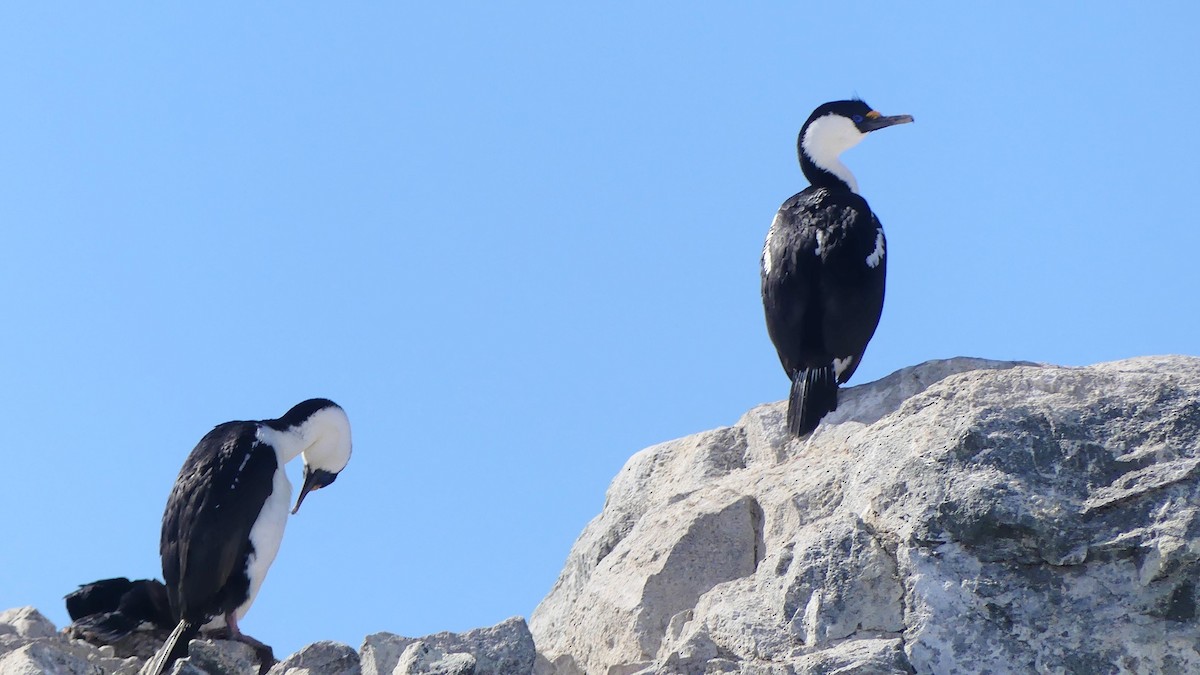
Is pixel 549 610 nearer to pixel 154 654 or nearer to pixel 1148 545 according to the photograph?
pixel 154 654

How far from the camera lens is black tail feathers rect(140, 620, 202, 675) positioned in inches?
290

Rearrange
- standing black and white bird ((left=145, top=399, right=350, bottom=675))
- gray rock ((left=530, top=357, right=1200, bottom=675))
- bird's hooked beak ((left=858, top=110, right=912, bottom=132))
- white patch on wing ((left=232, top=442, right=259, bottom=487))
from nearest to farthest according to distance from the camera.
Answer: gray rock ((left=530, top=357, right=1200, bottom=675)) → standing black and white bird ((left=145, top=399, right=350, bottom=675)) → white patch on wing ((left=232, top=442, right=259, bottom=487)) → bird's hooked beak ((left=858, top=110, right=912, bottom=132))

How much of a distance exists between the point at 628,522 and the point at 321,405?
2.52 m

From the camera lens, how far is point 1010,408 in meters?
5.82

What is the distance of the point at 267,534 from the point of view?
8648 mm

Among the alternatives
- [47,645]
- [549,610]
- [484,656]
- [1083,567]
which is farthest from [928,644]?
[47,645]

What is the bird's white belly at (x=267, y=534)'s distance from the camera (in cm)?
856

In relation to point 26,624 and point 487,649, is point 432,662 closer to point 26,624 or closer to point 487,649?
point 487,649

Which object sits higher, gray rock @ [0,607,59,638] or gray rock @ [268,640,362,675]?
gray rock @ [0,607,59,638]

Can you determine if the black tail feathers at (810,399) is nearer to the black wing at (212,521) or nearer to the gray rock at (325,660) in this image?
the gray rock at (325,660)

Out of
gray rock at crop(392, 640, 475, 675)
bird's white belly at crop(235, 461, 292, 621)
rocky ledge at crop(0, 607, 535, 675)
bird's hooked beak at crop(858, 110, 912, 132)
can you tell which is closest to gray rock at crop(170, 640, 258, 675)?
rocky ledge at crop(0, 607, 535, 675)

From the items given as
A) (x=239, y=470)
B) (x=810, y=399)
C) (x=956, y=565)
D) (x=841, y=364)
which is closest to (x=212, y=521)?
(x=239, y=470)

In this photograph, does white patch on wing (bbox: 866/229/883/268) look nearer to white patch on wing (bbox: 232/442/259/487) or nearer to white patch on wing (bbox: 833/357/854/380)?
white patch on wing (bbox: 833/357/854/380)

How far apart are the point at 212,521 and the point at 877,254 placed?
12.5 ft
